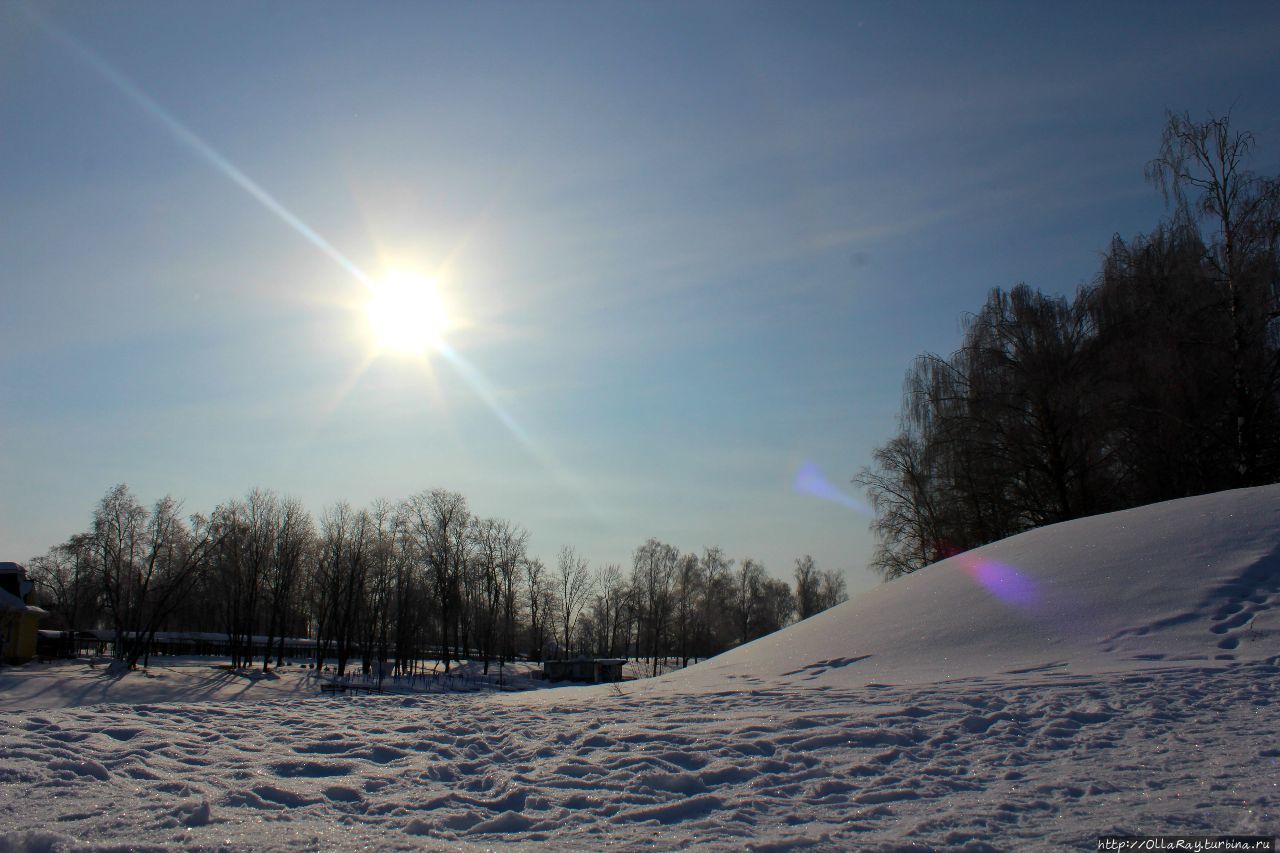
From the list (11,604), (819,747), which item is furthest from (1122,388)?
(11,604)

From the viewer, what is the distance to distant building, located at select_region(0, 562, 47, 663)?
36.2 meters

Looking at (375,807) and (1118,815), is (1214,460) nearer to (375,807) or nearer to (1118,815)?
(1118,815)

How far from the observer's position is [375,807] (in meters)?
4.85

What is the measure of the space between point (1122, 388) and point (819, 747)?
17.9 m

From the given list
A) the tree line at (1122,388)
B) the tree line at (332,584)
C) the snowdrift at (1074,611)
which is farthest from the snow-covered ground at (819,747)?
the tree line at (332,584)

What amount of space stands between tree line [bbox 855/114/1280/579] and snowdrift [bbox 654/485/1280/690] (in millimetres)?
7577

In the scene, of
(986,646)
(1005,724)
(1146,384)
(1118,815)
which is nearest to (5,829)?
(1118,815)

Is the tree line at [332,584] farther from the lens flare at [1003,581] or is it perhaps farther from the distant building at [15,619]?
the lens flare at [1003,581]

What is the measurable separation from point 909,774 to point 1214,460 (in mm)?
18320

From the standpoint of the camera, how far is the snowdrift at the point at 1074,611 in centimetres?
841

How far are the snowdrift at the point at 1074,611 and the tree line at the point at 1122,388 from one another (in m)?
7.58

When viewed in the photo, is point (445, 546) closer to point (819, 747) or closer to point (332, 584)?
point (332, 584)

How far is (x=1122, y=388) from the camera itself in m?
19.7

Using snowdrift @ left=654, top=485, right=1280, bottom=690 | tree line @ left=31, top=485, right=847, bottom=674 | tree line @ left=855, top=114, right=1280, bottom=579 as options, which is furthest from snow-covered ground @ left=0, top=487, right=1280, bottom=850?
tree line @ left=31, top=485, right=847, bottom=674
